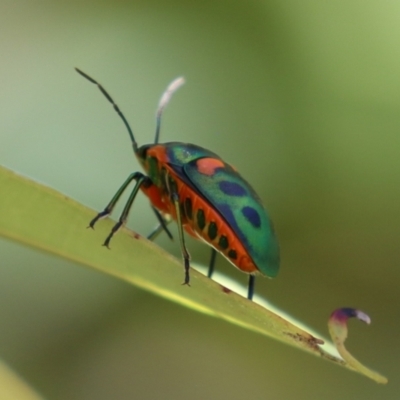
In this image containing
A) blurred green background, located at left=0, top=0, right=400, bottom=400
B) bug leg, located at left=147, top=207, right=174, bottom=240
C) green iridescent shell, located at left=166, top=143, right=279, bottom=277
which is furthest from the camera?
blurred green background, located at left=0, top=0, right=400, bottom=400

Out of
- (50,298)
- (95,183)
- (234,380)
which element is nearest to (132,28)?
(95,183)

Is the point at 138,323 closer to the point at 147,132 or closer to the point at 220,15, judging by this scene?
the point at 147,132

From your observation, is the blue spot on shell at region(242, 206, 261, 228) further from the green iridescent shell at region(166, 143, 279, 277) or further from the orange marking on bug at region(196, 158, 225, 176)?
the orange marking on bug at region(196, 158, 225, 176)

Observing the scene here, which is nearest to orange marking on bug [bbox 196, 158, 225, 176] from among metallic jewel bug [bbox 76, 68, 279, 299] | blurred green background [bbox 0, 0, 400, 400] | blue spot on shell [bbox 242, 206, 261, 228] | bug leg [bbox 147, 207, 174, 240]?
metallic jewel bug [bbox 76, 68, 279, 299]

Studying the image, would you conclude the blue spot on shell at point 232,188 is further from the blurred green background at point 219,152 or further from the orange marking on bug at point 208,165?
the blurred green background at point 219,152

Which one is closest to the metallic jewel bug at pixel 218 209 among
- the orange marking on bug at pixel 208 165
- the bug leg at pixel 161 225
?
the orange marking on bug at pixel 208 165

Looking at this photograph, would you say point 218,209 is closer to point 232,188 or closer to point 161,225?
point 232,188

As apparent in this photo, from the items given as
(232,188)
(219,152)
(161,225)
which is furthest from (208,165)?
(219,152)
